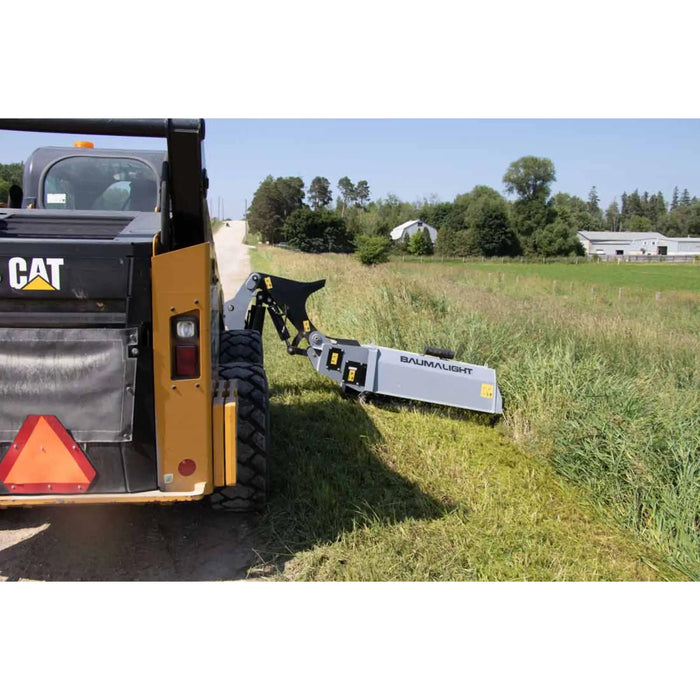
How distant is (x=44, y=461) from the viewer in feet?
9.95

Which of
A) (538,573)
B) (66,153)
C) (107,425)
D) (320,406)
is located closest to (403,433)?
(320,406)

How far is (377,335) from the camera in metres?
7.85

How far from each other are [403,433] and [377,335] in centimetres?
268

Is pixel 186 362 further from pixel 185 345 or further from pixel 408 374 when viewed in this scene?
pixel 408 374

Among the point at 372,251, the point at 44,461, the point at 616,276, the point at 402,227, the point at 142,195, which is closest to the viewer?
the point at 44,461

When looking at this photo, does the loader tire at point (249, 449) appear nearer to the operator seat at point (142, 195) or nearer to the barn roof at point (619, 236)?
the operator seat at point (142, 195)

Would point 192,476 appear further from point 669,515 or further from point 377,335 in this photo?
point 377,335

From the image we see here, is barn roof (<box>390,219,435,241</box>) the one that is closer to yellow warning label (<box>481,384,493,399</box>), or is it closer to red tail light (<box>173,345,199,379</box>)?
yellow warning label (<box>481,384,493,399</box>)

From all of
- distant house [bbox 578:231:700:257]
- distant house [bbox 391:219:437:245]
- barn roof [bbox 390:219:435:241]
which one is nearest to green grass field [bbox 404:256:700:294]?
distant house [bbox 391:219:437:245]

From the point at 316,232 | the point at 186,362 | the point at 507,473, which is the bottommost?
the point at 507,473

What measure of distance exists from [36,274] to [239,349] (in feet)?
7.46

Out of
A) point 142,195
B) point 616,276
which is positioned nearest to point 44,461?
point 142,195

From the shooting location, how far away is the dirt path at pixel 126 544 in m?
3.40

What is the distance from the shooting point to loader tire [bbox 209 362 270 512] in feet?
12.5
